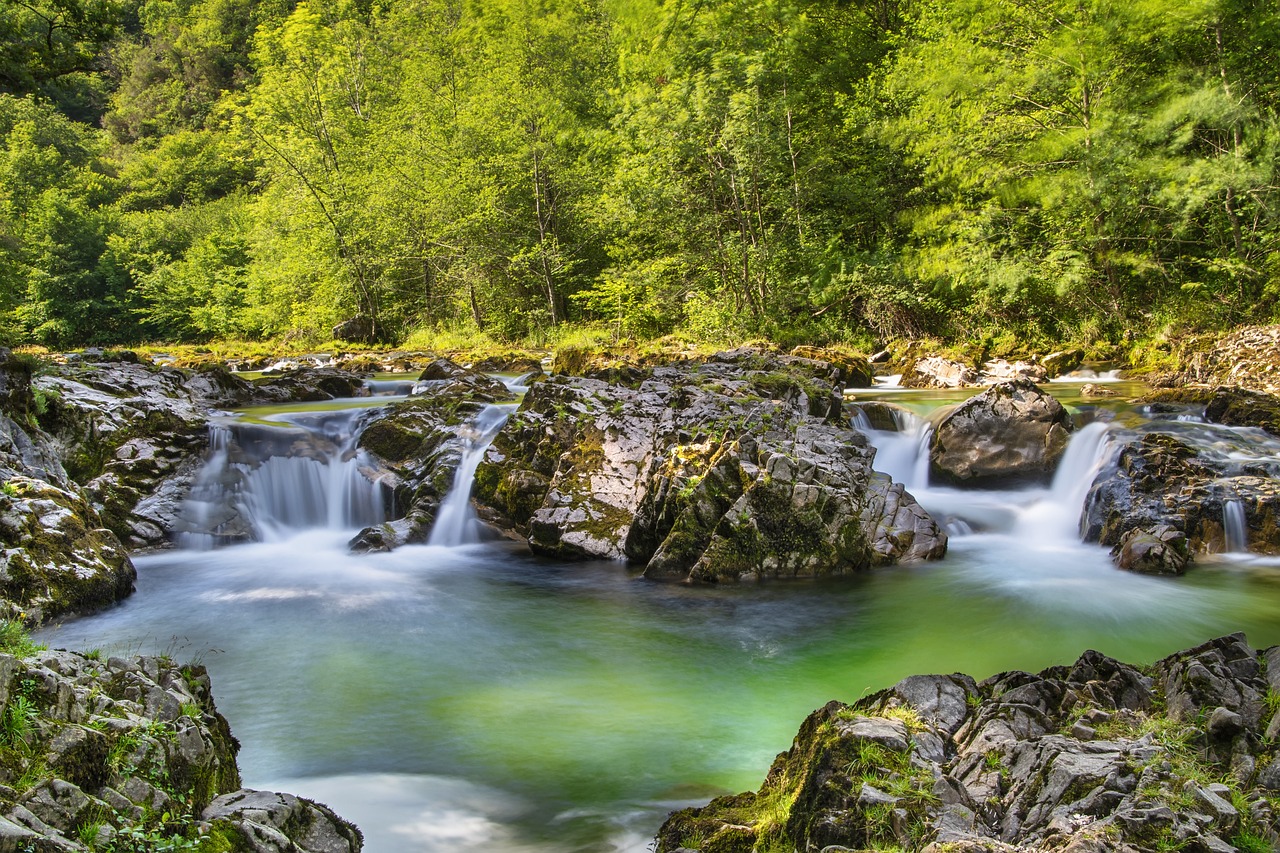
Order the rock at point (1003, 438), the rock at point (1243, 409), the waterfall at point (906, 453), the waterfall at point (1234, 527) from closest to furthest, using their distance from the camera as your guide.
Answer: the waterfall at point (1234, 527), the rock at point (1243, 409), the rock at point (1003, 438), the waterfall at point (906, 453)

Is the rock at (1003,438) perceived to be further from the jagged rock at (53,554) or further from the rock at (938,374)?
the jagged rock at (53,554)

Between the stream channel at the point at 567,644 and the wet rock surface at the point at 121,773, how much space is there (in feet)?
3.39

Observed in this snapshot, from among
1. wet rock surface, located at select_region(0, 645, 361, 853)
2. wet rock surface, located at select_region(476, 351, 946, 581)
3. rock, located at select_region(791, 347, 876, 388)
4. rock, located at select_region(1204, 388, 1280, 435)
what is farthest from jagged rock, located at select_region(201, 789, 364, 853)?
rock, located at select_region(791, 347, 876, 388)

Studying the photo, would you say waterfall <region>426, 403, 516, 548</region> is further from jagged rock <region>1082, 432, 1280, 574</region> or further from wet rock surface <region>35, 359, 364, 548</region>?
jagged rock <region>1082, 432, 1280, 574</region>

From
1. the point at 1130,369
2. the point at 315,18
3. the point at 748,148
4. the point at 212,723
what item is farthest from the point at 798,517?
the point at 315,18

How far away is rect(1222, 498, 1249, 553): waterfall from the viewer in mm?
8922

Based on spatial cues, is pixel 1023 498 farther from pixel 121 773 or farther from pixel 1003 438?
pixel 121 773

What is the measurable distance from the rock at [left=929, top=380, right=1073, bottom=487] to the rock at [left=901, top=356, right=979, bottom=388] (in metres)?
5.28

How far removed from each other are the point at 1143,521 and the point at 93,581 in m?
11.6

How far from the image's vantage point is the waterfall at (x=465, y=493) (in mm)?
10891

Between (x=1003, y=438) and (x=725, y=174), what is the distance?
12.3m

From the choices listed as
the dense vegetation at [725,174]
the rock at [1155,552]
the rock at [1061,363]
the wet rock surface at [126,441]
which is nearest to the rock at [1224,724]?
the rock at [1155,552]

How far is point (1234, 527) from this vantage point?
354 inches

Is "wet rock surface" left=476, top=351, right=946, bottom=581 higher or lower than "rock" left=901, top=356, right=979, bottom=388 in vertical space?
lower
